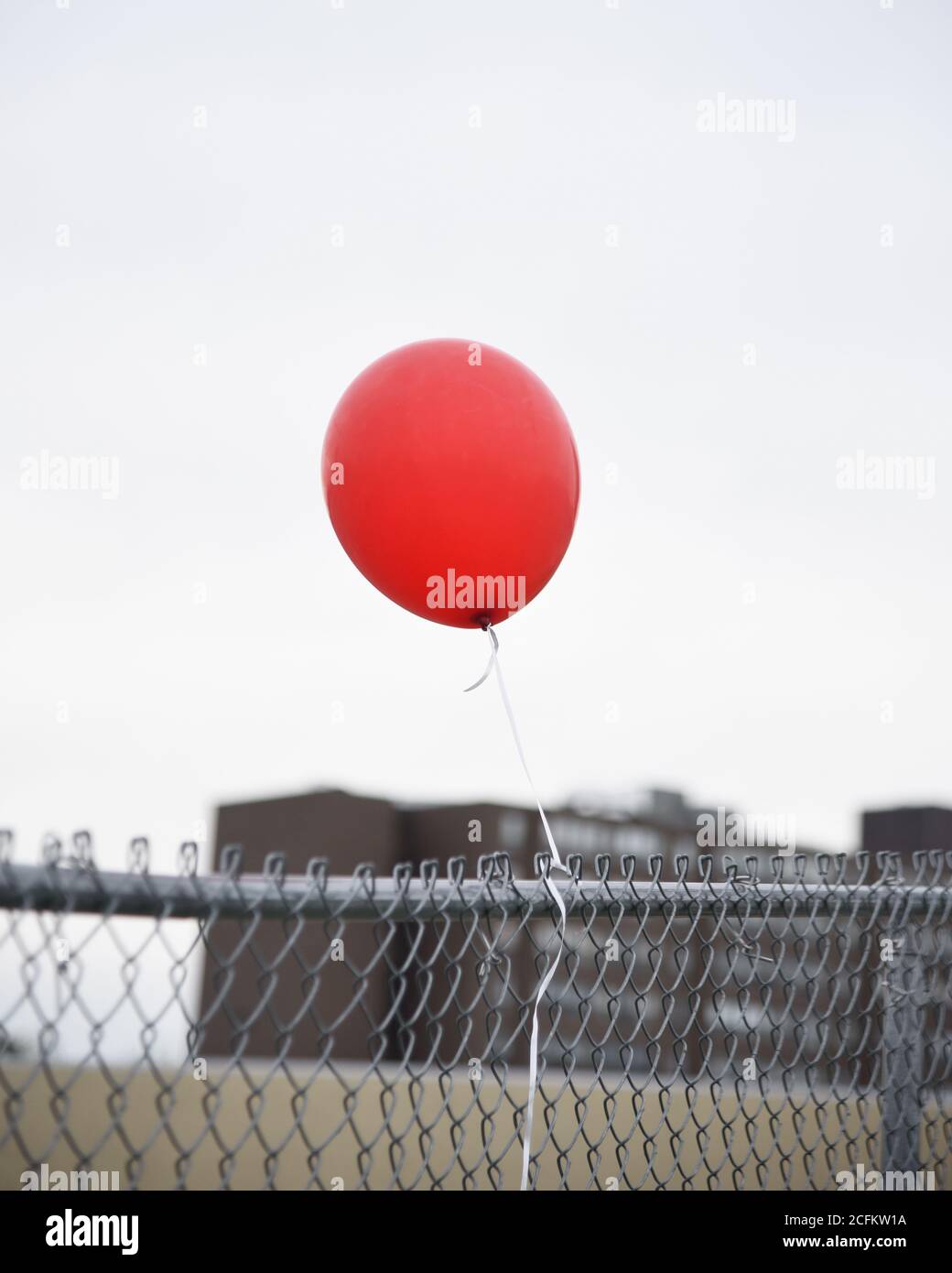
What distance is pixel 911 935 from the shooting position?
7.85 ft

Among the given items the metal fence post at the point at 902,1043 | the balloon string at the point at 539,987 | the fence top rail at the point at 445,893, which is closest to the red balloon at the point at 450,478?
the balloon string at the point at 539,987

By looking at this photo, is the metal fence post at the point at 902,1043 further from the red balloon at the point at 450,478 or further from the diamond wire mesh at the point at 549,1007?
the red balloon at the point at 450,478

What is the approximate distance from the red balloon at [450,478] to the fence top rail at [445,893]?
37.5 inches

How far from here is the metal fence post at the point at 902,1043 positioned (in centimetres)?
237

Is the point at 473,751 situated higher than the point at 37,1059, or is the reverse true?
the point at 37,1059

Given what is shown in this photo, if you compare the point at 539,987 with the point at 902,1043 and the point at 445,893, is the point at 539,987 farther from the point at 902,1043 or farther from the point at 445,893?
the point at 902,1043

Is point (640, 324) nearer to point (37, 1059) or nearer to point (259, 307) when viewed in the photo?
point (259, 307)

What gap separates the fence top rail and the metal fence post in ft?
0.26

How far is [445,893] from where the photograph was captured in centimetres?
162

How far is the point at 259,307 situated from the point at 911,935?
7.12 m

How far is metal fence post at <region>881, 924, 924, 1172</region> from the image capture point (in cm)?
237

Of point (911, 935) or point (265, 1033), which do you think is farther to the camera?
point (265, 1033)

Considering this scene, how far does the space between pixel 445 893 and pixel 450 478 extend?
1.27 m
